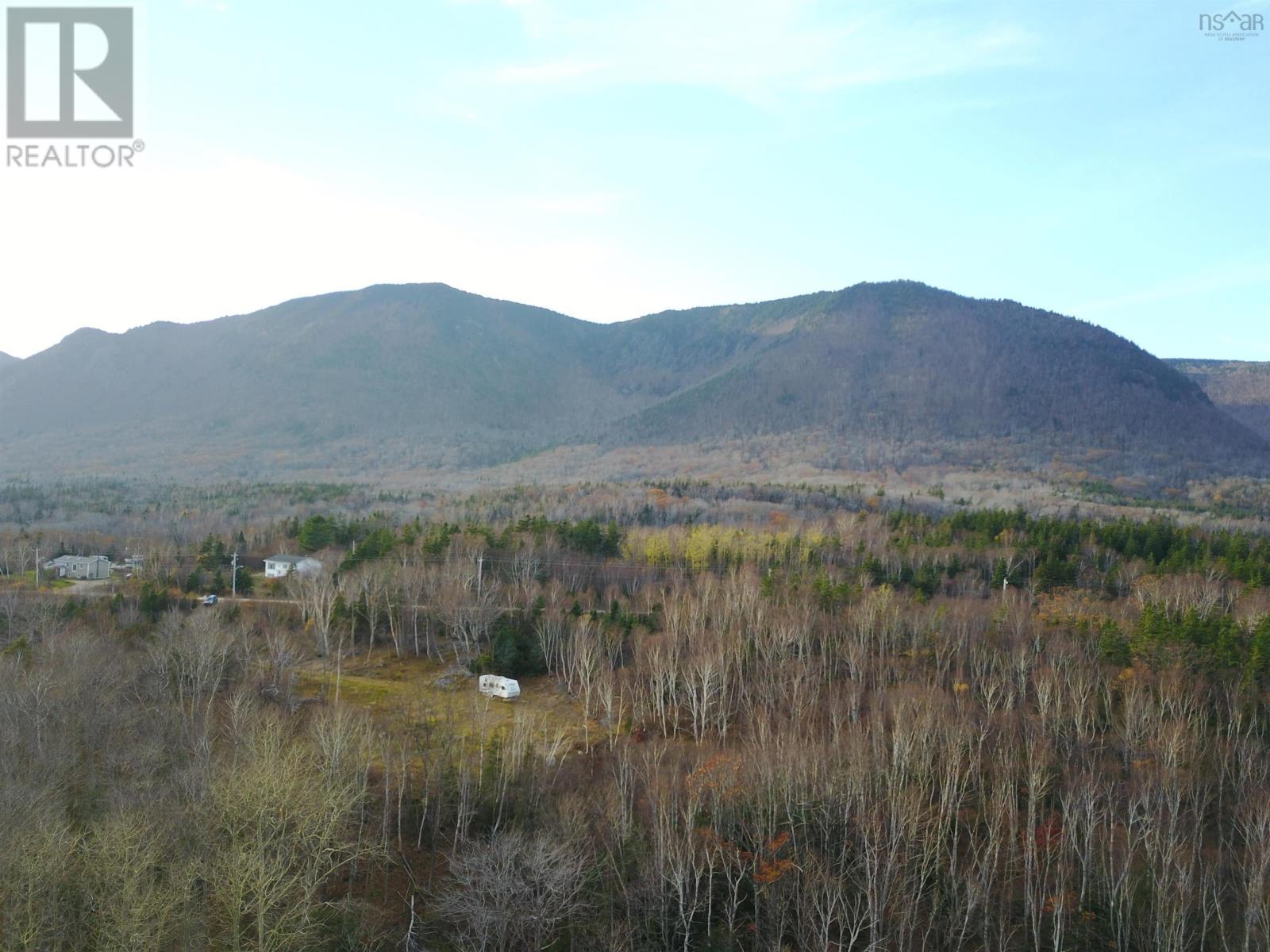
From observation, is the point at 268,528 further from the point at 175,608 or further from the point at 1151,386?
the point at 1151,386

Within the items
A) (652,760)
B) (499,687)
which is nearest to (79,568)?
(499,687)

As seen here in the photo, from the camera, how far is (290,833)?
21172 mm

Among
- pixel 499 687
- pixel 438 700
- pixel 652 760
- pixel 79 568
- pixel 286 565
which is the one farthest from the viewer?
pixel 286 565

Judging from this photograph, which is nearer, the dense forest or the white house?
the dense forest

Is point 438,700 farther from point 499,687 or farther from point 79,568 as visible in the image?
point 79,568

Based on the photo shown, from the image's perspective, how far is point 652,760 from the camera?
3008 cm

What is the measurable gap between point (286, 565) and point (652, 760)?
41.1 m

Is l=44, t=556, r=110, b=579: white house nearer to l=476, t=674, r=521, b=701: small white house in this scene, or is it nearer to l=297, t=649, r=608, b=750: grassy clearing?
l=297, t=649, r=608, b=750: grassy clearing

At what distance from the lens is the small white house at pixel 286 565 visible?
60.7m

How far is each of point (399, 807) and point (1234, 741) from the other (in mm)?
28490

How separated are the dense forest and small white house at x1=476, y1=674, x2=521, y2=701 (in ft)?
2.48

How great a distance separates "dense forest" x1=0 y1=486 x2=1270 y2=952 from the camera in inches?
824

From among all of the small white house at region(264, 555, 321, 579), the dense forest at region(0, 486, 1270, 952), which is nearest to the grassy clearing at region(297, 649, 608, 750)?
the dense forest at region(0, 486, 1270, 952)

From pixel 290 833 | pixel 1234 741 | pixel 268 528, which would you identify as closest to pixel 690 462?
pixel 268 528
